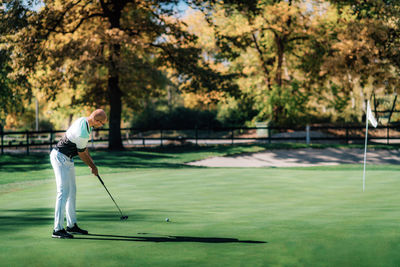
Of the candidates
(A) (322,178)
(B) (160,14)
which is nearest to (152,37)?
(B) (160,14)

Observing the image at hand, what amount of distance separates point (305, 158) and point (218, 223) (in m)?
21.4

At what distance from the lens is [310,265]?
5273 millimetres

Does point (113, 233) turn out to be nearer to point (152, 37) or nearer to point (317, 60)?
point (152, 37)

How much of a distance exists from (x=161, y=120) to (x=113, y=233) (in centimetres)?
5304

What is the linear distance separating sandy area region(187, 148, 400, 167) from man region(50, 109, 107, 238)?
1848 centimetres

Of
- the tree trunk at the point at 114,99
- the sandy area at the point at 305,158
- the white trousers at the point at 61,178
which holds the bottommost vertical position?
the sandy area at the point at 305,158

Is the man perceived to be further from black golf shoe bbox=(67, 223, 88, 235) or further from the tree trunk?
the tree trunk

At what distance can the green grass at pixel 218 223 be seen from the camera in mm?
5594

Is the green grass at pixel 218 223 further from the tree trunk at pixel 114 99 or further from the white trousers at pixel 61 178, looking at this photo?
the tree trunk at pixel 114 99

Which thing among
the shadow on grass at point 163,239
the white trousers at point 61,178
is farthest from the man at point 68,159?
the shadow on grass at point 163,239

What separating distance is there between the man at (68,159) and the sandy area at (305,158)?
18480 mm

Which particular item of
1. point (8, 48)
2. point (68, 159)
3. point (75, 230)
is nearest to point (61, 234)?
point (75, 230)

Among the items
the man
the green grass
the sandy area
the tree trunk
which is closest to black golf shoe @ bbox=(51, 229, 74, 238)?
the man

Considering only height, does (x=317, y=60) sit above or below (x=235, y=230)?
above
